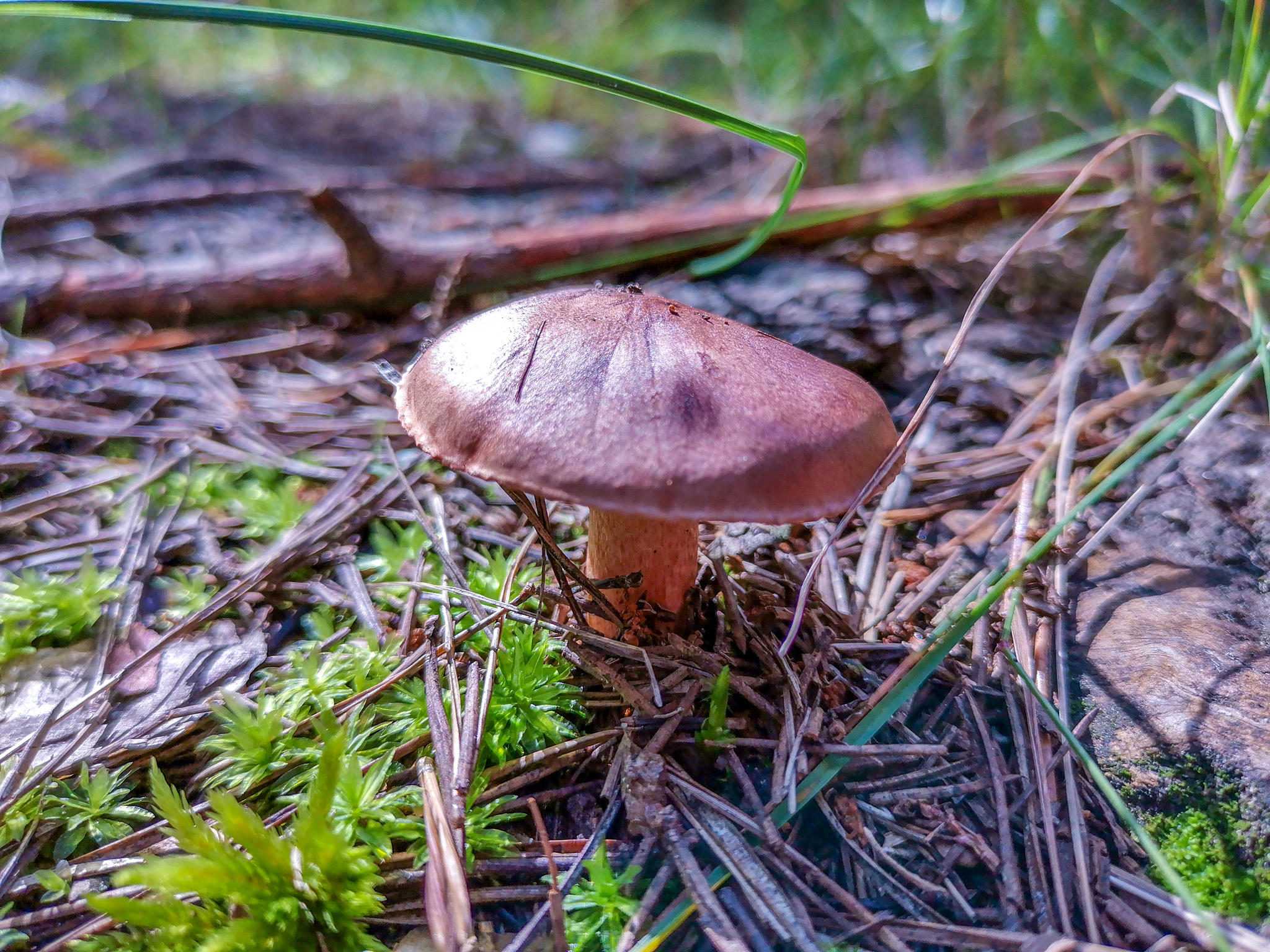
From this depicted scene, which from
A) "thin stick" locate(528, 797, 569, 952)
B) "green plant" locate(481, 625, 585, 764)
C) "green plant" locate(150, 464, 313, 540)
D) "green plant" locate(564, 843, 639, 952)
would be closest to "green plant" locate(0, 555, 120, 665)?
"green plant" locate(150, 464, 313, 540)

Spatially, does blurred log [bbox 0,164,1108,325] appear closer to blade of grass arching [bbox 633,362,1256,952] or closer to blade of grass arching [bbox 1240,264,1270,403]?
blade of grass arching [bbox 1240,264,1270,403]

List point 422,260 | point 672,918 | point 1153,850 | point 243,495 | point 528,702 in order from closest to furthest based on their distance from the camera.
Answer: point 1153,850, point 672,918, point 528,702, point 243,495, point 422,260

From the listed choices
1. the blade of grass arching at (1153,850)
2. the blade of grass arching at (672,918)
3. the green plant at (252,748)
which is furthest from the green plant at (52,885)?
the blade of grass arching at (1153,850)

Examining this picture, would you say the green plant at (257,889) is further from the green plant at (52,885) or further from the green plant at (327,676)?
the green plant at (327,676)

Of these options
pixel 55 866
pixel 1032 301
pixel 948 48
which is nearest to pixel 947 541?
pixel 1032 301

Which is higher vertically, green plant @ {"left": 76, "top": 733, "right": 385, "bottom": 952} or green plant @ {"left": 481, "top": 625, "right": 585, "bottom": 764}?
green plant @ {"left": 481, "top": 625, "right": 585, "bottom": 764}

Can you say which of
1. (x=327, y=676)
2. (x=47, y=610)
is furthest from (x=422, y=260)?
(x=327, y=676)

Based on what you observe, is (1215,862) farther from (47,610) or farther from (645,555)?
(47,610)
